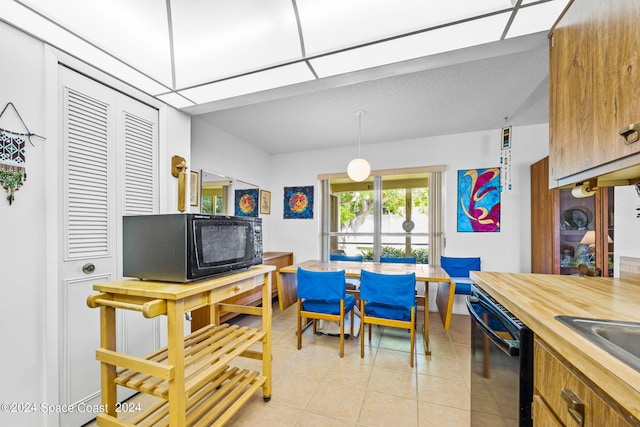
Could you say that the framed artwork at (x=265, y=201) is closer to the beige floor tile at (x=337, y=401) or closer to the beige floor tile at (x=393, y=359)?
the beige floor tile at (x=393, y=359)

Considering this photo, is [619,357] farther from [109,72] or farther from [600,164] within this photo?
[109,72]

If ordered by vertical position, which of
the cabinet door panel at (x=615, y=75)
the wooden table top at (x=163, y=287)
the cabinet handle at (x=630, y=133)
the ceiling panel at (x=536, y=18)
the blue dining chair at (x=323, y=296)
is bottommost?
the blue dining chair at (x=323, y=296)

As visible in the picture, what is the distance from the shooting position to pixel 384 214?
4242mm

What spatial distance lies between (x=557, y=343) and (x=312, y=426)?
149 cm

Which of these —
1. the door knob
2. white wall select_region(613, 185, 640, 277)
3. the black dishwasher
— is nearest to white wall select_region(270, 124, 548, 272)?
white wall select_region(613, 185, 640, 277)

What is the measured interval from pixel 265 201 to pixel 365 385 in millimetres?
3294

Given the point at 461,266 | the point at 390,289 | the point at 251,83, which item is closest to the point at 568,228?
the point at 461,266

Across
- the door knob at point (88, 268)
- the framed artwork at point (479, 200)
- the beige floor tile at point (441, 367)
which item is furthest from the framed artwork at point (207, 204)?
the framed artwork at point (479, 200)

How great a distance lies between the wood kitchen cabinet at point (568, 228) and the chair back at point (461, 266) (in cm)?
67

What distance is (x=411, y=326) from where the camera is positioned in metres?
2.24

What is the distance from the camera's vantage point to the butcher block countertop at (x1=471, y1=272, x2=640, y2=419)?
1.73ft

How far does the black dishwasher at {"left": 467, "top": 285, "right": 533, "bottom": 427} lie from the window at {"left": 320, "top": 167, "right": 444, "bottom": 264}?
2.69 metres

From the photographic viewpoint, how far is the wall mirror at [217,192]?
3189mm

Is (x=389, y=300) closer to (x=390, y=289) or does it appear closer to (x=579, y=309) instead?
(x=390, y=289)
